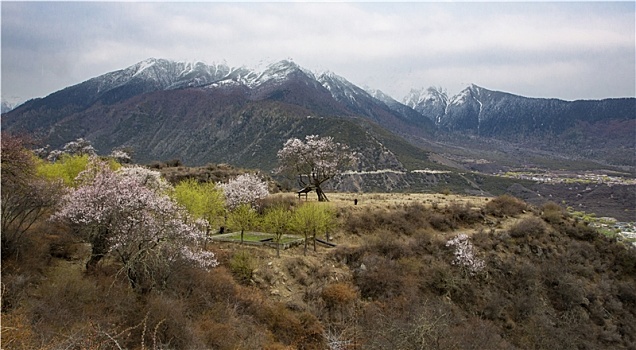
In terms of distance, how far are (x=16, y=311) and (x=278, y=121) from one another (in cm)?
13543

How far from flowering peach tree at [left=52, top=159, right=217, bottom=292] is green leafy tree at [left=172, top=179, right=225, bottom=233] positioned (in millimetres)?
5447

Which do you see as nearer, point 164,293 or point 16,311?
point 16,311

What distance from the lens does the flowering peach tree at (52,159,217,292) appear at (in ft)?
60.9

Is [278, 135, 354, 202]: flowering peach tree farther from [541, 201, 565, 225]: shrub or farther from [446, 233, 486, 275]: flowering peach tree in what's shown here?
[541, 201, 565, 225]: shrub

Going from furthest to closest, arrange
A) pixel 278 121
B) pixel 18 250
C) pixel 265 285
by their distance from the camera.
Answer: pixel 278 121, pixel 265 285, pixel 18 250

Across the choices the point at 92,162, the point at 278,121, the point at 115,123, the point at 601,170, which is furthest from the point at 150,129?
the point at 601,170

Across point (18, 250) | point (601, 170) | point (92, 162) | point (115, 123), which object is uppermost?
point (115, 123)

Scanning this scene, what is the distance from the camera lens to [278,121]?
148 metres

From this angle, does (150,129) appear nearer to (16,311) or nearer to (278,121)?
(278,121)

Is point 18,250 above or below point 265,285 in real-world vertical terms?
Answer: above

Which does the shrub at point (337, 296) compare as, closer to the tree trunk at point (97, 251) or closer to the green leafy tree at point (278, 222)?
the green leafy tree at point (278, 222)

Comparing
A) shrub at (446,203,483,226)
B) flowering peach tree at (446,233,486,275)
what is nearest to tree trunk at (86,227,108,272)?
flowering peach tree at (446,233,486,275)

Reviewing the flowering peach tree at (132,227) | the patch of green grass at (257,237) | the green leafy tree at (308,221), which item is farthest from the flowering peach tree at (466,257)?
the flowering peach tree at (132,227)

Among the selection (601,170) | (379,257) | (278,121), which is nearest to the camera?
(379,257)
